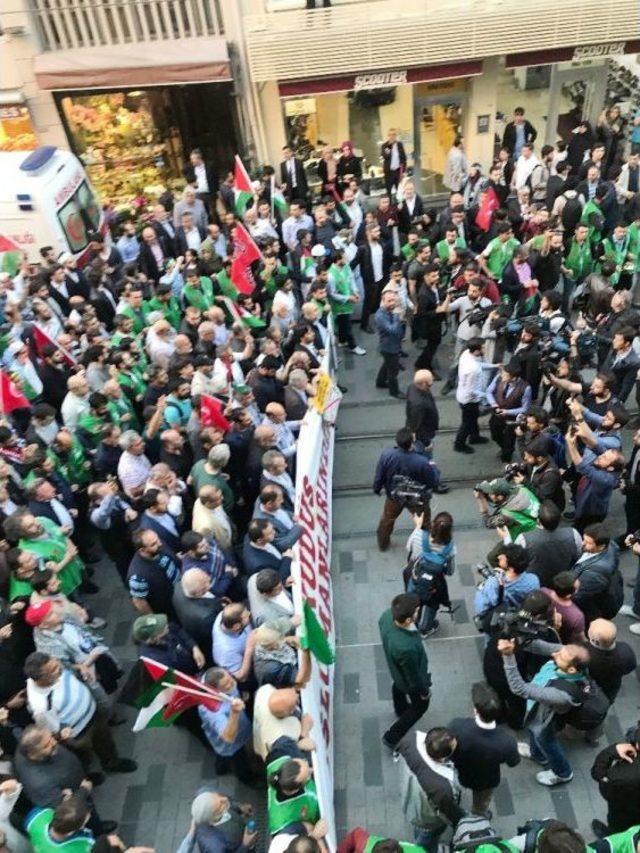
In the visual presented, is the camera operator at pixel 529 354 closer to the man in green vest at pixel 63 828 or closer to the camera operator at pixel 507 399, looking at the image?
the camera operator at pixel 507 399

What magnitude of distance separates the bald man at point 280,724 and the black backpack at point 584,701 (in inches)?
61.6

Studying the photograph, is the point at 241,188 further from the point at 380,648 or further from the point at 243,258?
the point at 380,648

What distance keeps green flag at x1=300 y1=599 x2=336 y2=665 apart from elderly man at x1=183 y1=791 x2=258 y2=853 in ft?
3.48

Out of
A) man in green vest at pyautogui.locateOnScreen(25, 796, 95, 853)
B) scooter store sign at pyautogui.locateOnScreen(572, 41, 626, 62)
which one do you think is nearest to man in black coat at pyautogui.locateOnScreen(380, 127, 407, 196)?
scooter store sign at pyautogui.locateOnScreen(572, 41, 626, 62)

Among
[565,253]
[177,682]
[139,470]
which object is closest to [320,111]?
[565,253]

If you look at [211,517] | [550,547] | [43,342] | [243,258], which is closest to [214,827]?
[211,517]

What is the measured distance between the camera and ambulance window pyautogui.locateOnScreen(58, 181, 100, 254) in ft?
36.8

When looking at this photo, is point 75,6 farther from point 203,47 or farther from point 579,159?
point 579,159

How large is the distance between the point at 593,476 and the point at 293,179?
904 centimetres

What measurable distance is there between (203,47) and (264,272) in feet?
21.2

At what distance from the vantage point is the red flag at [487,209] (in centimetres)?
1095

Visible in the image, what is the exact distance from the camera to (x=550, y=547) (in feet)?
18.0

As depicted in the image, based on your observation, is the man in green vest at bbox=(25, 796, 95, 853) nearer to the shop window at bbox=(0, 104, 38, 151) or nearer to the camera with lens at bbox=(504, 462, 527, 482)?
the camera with lens at bbox=(504, 462, 527, 482)

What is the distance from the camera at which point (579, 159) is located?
1327cm
